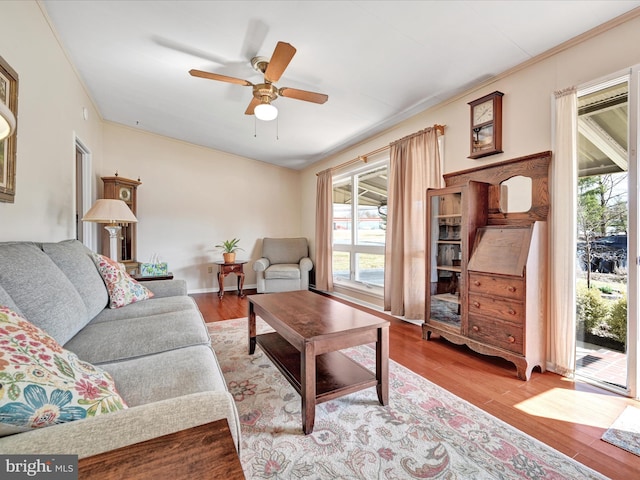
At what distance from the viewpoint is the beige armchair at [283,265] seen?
196 inches

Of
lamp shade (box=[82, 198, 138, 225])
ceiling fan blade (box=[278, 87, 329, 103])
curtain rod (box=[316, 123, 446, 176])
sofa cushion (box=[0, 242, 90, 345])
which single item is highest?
ceiling fan blade (box=[278, 87, 329, 103])

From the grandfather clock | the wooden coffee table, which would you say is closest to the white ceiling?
the grandfather clock

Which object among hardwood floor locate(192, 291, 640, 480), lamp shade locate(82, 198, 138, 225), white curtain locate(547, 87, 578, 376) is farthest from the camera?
lamp shade locate(82, 198, 138, 225)

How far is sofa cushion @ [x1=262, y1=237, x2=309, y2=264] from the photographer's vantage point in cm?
548

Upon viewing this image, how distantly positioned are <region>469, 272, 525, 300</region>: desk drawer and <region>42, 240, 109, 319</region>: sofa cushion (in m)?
2.75

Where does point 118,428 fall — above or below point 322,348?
above

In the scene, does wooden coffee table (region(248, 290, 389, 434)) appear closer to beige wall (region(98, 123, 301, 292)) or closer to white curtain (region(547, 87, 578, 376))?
white curtain (region(547, 87, 578, 376))

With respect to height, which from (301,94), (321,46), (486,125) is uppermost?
(321,46)

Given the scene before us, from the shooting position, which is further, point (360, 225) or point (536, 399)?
point (360, 225)

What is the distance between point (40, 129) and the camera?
87.5 inches

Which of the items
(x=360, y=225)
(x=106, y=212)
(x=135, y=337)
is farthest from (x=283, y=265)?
(x=135, y=337)

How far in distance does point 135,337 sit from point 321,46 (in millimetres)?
2378

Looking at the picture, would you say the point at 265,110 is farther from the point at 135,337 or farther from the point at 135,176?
the point at 135,176

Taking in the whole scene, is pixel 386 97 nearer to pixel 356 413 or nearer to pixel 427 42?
pixel 427 42
